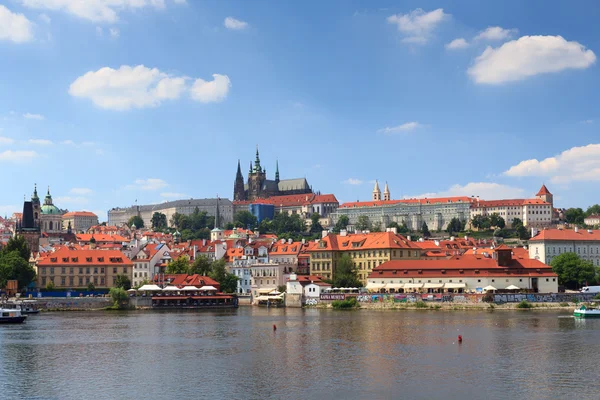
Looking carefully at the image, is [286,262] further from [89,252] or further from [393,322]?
[393,322]

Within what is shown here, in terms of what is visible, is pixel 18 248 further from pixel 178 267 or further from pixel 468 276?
pixel 468 276

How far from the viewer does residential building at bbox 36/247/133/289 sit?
10144 centimetres

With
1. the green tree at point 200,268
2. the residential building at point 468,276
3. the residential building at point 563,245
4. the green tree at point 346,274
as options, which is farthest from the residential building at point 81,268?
the residential building at point 563,245

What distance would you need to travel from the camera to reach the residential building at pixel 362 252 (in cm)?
10006

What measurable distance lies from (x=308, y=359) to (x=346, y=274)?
169 feet

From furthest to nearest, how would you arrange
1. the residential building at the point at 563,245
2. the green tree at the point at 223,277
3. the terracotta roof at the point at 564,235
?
the terracotta roof at the point at 564,235 < the residential building at the point at 563,245 < the green tree at the point at 223,277

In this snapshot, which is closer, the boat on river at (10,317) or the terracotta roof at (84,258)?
the boat on river at (10,317)

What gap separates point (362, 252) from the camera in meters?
102

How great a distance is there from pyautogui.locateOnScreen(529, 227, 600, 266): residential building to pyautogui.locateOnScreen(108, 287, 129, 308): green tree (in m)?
49.6

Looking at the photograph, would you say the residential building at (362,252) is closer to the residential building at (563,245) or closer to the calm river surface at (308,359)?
the residential building at (563,245)

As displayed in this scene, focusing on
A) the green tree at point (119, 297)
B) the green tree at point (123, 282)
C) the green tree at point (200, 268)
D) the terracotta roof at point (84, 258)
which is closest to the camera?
the green tree at point (119, 297)

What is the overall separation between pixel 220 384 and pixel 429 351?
13.7 m

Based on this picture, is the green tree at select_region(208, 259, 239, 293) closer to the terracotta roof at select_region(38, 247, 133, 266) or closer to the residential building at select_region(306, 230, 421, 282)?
the residential building at select_region(306, 230, 421, 282)

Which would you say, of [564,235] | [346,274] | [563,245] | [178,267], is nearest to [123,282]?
[178,267]
